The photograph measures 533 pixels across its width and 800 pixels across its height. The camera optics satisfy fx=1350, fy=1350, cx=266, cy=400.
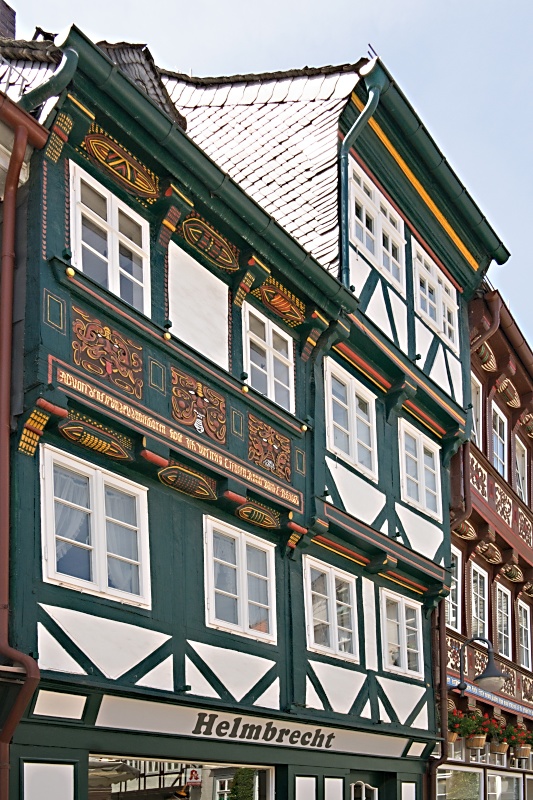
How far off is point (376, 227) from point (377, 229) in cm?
3

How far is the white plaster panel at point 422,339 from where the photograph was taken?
65.8ft

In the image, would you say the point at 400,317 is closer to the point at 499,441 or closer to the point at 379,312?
the point at 379,312

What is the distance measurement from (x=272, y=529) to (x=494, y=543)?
29.6 feet

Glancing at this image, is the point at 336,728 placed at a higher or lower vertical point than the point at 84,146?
lower

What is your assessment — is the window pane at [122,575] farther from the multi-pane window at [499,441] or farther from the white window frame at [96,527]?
the multi-pane window at [499,441]

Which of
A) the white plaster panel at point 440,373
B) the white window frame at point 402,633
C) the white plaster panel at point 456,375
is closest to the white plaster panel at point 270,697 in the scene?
the white window frame at point 402,633

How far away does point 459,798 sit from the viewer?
2092 centimetres

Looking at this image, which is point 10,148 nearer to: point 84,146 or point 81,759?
point 84,146

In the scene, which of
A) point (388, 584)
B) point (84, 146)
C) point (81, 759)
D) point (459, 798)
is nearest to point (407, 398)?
point (388, 584)

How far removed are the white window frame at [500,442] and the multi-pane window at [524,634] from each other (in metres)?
2.65

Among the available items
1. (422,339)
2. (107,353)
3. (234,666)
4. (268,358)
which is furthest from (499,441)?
(107,353)

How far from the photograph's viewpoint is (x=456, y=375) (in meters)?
21.5

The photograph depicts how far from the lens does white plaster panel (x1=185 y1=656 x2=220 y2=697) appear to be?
12.9m

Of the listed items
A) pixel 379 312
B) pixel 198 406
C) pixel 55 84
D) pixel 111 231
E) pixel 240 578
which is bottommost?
pixel 240 578
